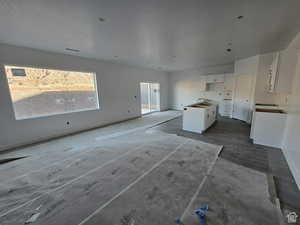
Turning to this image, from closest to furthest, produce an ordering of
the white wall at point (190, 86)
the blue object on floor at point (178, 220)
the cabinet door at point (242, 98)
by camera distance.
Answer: the blue object on floor at point (178, 220) → the cabinet door at point (242, 98) → the white wall at point (190, 86)

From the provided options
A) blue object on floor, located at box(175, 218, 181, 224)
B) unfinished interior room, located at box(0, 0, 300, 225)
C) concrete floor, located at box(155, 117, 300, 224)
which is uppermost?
unfinished interior room, located at box(0, 0, 300, 225)

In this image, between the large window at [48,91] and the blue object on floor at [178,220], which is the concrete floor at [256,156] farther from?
the large window at [48,91]

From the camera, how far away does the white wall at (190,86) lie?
671cm

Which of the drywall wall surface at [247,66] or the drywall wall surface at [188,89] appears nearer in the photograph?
the drywall wall surface at [247,66]

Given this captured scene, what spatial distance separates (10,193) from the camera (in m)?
1.75

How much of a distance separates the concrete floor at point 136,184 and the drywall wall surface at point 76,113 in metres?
0.60

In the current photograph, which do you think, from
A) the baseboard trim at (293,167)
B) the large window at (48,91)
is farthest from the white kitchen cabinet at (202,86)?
the large window at (48,91)

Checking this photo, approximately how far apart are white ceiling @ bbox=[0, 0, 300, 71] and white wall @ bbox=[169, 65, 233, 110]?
136 inches

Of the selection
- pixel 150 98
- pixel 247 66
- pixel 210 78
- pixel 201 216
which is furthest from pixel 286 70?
pixel 150 98

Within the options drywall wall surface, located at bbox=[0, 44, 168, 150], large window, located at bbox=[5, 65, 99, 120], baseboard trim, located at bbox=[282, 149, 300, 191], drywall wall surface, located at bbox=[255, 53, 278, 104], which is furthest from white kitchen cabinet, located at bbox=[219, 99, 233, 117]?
large window, located at bbox=[5, 65, 99, 120]

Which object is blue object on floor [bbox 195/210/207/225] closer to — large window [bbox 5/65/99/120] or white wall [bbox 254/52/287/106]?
large window [bbox 5/65/99/120]

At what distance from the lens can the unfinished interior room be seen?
152 centimetres

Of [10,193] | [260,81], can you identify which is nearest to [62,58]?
[10,193]

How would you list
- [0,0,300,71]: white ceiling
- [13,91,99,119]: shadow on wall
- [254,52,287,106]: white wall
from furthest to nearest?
[254,52,287,106]: white wall → [13,91,99,119]: shadow on wall → [0,0,300,71]: white ceiling
